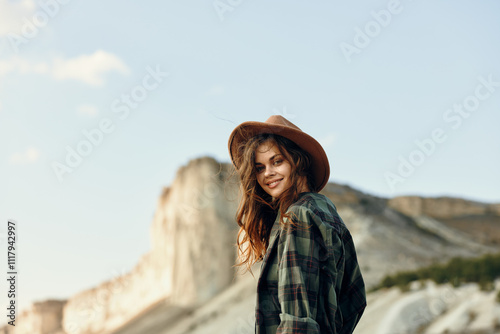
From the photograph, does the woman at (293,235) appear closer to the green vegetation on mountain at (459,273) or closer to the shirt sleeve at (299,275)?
the shirt sleeve at (299,275)

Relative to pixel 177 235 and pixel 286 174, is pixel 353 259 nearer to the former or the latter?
pixel 286 174

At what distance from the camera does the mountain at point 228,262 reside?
13.8 m

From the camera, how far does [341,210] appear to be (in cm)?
2616

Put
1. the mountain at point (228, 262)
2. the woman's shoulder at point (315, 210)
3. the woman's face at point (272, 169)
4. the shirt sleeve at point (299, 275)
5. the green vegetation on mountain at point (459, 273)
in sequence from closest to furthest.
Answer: the shirt sleeve at point (299, 275) → the woman's shoulder at point (315, 210) → the woman's face at point (272, 169) → the mountain at point (228, 262) → the green vegetation on mountain at point (459, 273)

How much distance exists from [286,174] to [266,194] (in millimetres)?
196

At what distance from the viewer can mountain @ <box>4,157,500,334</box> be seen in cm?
1384

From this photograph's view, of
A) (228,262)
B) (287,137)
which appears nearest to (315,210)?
(287,137)

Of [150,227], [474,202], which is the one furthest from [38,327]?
[474,202]

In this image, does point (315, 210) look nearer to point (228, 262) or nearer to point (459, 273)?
point (459, 273)

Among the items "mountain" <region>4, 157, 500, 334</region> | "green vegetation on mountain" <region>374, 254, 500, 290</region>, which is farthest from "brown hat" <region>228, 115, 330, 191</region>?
"green vegetation on mountain" <region>374, 254, 500, 290</region>

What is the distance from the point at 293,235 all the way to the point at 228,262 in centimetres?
2705

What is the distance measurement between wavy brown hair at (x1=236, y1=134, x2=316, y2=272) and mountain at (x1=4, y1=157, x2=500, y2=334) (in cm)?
1014

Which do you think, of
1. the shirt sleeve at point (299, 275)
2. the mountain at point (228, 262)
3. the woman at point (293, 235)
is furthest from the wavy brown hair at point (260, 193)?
the mountain at point (228, 262)

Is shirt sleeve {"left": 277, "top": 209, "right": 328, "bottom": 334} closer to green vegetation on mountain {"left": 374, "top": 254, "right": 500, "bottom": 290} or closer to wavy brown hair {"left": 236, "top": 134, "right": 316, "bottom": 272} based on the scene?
wavy brown hair {"left": 236, "top": 134, "right": 316, "bottom": 272}
